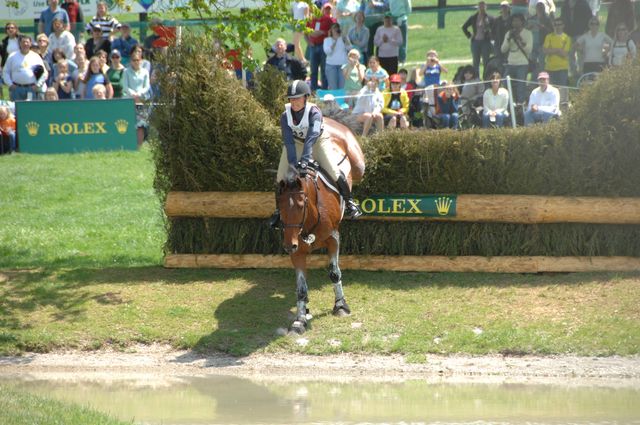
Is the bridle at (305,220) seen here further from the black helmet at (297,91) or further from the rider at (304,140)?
the black helmet at (297,91)

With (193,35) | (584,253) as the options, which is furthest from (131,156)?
(584,253)

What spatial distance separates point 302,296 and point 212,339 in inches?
46.7

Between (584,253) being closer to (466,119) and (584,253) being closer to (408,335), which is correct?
(408,335)

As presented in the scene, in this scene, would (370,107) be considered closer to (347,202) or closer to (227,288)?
(347,202)

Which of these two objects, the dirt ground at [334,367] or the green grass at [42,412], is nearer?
the green grass at [42,412]

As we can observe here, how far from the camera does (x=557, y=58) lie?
912 inches

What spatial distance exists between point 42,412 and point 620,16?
63.4ft

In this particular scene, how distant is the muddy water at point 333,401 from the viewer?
9.55 meters

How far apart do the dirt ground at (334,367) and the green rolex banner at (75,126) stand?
11678 millimetres

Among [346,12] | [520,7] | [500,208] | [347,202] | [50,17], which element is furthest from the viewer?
[50,17]

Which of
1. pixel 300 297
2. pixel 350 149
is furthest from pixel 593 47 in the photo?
pixel 300 297

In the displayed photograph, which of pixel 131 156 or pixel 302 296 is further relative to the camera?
pixel 131 156

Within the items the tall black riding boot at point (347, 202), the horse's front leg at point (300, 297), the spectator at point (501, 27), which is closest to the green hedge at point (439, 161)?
the tall black riding boot at point (347, 202)

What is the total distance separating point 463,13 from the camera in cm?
3491
